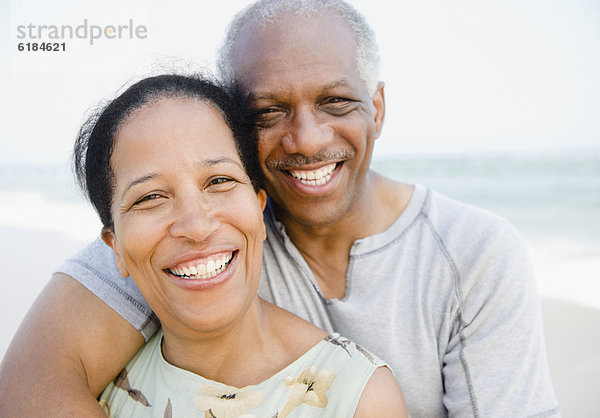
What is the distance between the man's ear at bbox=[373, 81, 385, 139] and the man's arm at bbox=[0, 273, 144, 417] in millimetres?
1526

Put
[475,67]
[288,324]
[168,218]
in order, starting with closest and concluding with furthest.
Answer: [168,218], [288,324], [475,67]

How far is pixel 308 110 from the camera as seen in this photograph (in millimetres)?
2270

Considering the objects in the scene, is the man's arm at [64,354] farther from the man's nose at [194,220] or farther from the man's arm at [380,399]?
the man's arm at [380,399]

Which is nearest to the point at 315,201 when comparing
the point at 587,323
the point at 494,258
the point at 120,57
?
the point at 494,258

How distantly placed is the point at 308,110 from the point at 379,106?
24.6 inches

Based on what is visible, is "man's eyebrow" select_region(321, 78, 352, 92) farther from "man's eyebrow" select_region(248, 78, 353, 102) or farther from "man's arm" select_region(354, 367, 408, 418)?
"man's arm" select_region(354, 367, 408, 418)

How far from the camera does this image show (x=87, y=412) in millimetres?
1819

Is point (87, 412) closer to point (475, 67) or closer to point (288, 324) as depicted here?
point (288, 324)

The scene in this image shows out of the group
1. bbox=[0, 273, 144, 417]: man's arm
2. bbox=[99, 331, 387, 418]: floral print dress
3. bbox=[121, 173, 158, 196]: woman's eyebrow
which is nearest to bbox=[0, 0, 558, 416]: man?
bbox=[0, 273, 144, 417]: man's arm

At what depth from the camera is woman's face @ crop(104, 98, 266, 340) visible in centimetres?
172

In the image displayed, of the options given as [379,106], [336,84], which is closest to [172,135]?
[336,84]

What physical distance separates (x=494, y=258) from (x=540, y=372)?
1.56 ft

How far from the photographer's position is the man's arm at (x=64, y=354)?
1.84m

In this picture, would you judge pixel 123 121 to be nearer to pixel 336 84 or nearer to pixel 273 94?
pixel 273 94
